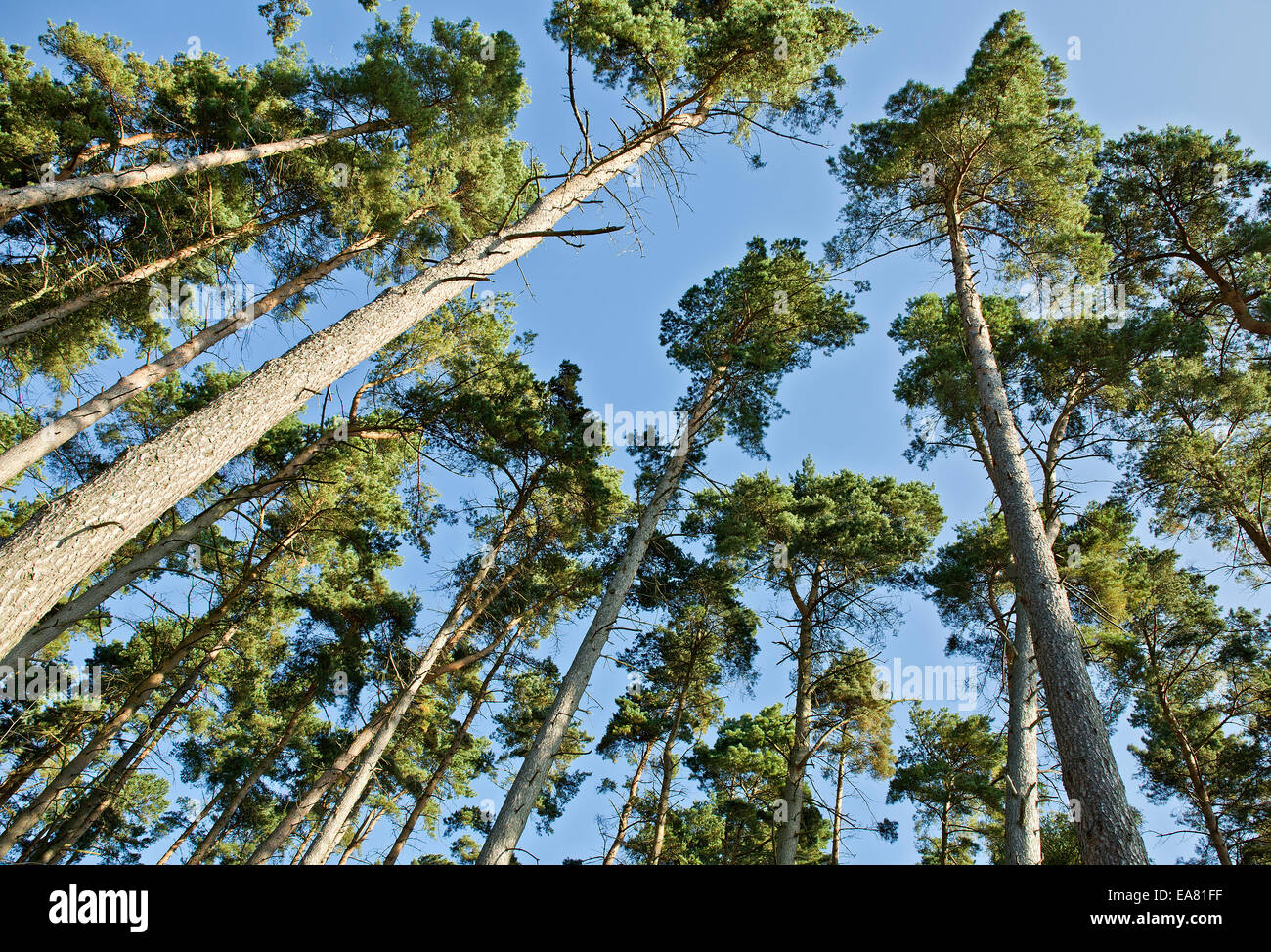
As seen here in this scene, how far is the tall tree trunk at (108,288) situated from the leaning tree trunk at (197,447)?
20.5 ft

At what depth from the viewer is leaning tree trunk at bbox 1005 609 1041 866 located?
7.39 m

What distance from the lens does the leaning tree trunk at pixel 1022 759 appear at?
739cm

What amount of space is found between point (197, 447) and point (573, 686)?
197 inches

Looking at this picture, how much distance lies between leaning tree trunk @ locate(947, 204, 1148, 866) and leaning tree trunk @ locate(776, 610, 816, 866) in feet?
14.6

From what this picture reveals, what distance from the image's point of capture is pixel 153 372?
Result: 8.60m

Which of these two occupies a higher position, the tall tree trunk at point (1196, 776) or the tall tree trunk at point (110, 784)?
the tall tree trunk at point (1196, 776)

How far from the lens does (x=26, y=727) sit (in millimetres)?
10766

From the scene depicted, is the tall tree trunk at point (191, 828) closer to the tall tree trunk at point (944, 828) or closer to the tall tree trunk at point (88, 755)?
the tall tree trunk at point (88, 755)

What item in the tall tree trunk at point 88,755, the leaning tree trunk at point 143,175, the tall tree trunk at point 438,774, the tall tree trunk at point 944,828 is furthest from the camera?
the tall tree trunk at point 944,828

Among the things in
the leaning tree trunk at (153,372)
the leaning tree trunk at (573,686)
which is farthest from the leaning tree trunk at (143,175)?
the leaning tree trunk at (573,686)

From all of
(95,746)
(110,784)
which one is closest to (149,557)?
(95,746)

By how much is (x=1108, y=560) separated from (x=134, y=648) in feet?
65.3
